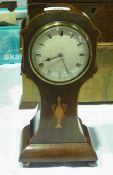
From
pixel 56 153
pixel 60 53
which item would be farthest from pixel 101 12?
pixel 56 153

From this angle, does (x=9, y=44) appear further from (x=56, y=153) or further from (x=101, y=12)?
(x=56, y=153)

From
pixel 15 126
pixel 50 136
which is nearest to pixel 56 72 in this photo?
pixel 50 136

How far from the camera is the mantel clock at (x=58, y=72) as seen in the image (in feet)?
2.82

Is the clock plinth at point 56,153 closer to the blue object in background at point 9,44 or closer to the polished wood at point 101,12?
the polished wood at point 101,12

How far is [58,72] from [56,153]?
0.19 meters

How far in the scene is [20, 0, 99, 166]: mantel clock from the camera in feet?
2.82

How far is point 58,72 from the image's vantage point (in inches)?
35.2

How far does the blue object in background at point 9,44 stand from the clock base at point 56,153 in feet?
1.72

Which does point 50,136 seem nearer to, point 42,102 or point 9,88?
point 42,102

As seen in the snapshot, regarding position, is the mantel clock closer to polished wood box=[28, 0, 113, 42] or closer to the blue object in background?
polished wood box=[28, 0, 113, 42]

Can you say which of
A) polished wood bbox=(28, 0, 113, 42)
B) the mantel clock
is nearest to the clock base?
the mantel clock

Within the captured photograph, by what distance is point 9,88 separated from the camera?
131 cm

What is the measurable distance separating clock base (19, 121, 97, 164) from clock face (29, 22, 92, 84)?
158 millimetres

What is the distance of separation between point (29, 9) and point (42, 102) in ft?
0.91
